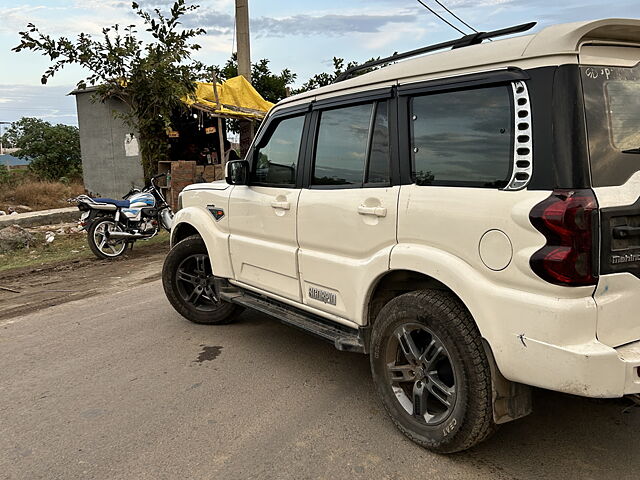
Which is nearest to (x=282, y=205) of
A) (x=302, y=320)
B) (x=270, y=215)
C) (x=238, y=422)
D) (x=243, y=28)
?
(x=270, y=215)

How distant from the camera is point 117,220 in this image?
30.9ft

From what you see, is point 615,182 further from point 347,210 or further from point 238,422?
point 238,422

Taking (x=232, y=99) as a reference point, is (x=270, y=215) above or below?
below

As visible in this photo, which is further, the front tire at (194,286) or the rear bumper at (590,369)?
the front tire at (194,286)

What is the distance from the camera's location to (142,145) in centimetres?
1339

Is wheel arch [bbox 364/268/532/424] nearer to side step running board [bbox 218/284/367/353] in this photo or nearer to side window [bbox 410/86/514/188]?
side step running board [bbox 218/284/367/353]

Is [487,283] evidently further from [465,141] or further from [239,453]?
[239,453]

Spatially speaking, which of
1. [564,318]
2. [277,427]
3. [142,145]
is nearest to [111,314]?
[277,427]

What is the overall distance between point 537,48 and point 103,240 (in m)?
8.20

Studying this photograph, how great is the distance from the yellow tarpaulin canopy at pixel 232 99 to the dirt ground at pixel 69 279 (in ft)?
19.1

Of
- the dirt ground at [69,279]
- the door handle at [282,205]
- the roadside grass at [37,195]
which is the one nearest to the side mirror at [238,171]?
the door handle at [282,205]

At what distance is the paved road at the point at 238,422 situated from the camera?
9.65ft

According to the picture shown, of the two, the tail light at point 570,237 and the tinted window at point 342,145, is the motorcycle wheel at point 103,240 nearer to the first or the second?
the tinted window at point 342,145

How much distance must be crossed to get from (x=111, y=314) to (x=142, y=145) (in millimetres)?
8305
